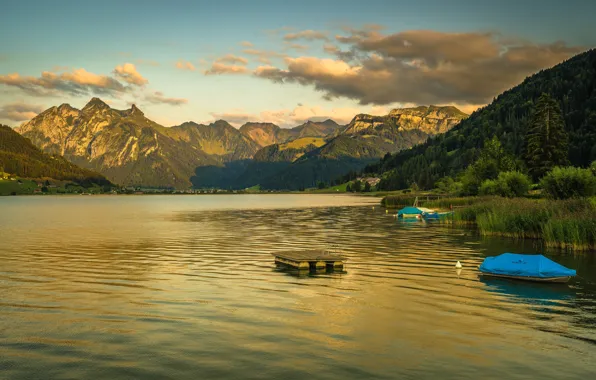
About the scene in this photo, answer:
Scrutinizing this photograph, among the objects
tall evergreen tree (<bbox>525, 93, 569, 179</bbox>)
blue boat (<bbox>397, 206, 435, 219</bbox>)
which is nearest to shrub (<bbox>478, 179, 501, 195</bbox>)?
blue boat (<bbox>397, 206, 435, 219</bbox>)

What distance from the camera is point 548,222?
183 ft

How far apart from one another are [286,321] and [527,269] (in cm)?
2236

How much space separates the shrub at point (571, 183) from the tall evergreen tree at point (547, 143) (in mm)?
55094

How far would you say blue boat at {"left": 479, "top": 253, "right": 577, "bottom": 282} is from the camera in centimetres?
3791

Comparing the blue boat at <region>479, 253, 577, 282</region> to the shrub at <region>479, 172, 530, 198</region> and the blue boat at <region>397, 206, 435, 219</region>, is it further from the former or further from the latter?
the blue boat at <region>397, 206, 435, 219</region>

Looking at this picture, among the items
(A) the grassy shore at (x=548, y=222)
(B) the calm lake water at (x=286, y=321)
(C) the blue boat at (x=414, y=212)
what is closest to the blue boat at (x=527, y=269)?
(B) the calm lake water at (x=286, y=321)

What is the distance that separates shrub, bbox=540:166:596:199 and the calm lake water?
Answer: 39.7 m

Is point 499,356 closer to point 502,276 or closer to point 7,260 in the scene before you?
point 502,276

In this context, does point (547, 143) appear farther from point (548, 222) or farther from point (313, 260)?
point (313, 260)

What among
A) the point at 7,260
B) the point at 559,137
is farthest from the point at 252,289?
the point at 559,137

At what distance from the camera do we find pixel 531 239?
65.6 metres

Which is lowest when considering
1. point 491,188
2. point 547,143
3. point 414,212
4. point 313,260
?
point 313,260

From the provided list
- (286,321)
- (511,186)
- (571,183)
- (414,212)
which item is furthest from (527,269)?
(414,212)

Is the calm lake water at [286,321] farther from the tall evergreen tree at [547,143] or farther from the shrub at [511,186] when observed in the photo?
the tall evergreen tree at [547,143]
